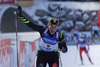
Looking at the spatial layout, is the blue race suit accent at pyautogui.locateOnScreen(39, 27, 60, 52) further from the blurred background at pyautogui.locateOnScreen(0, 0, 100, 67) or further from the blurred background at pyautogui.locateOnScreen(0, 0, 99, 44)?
the blurred background at pyautogui.locateOnScreen(0, 0, 99, 44)

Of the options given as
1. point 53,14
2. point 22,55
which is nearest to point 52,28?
point 22,55

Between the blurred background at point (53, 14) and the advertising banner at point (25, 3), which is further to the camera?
the advertising banner at point (25, 3)

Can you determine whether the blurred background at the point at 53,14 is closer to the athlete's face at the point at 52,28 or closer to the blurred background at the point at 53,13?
the blurred background at the point at 53,13

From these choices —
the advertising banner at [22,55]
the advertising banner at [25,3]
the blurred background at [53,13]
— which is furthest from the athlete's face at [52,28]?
the advertising banner at [25,3]

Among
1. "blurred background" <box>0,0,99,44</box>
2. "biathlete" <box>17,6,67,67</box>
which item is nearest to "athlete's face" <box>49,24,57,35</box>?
"biathlete" <box>17,6,67,67</box>

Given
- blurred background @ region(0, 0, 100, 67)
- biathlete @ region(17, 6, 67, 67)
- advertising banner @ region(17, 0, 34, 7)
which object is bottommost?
blurred background @ region(0, 0, 100, 67)

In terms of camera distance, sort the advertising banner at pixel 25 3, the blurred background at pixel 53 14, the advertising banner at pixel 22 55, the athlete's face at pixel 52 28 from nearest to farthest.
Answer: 1. the athlete's face at pixel 52 28
2. the advertising banner at pixel 22 55
3. the blurred background at pixel 53 14
4. the advertising banner at pixel 25 3

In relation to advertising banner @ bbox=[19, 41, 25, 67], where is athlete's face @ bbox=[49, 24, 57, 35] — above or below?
above

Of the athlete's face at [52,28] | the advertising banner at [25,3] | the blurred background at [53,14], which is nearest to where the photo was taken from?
the athlete's face at [52,28]

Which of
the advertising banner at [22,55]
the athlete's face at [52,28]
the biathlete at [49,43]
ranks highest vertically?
the athlete's face at [52,28]

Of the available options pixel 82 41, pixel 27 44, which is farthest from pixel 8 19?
pixel 27 44

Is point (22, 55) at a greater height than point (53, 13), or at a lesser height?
greater

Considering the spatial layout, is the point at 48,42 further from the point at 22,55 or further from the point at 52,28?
the point at 22,55

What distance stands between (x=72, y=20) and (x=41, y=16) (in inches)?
115
